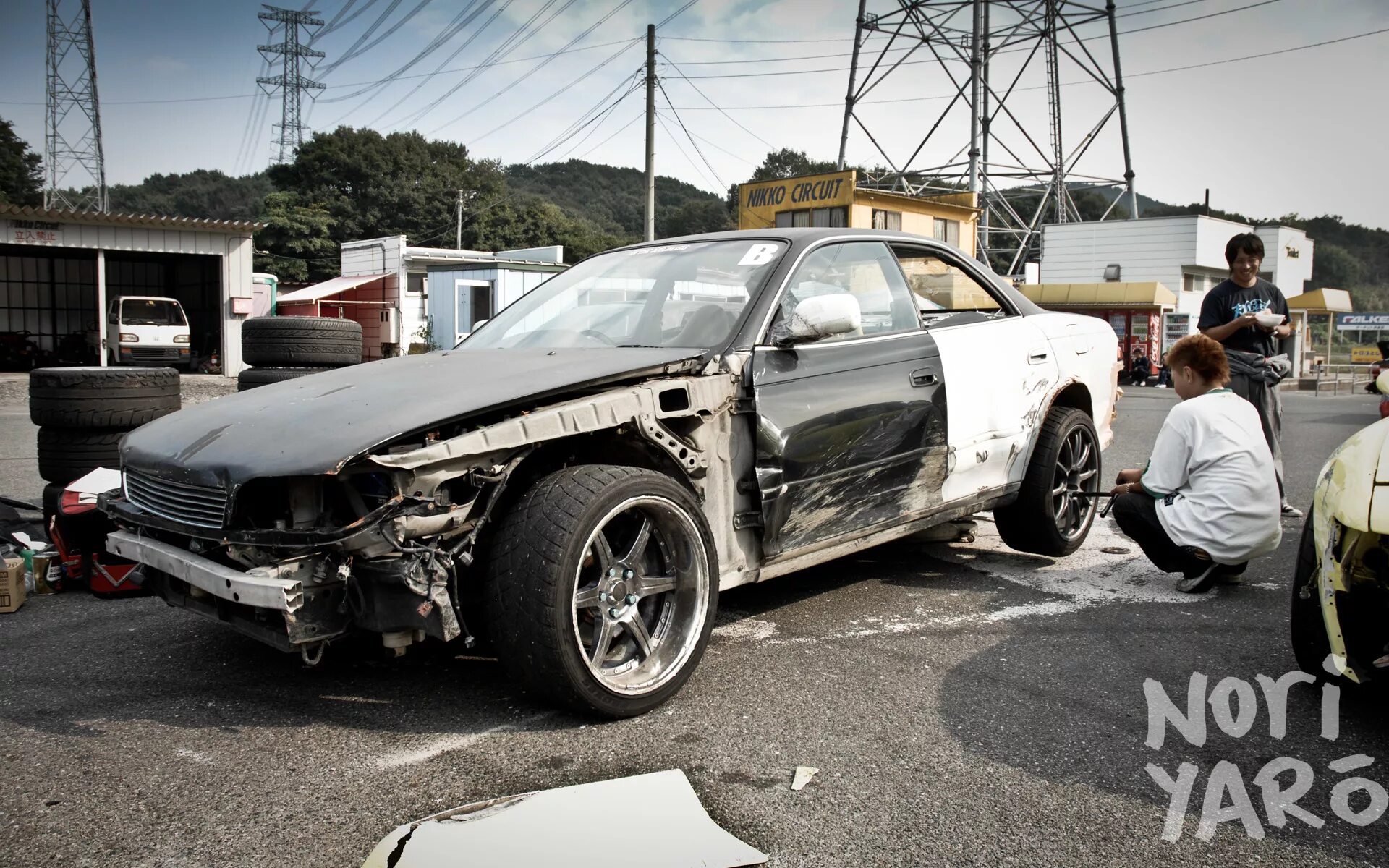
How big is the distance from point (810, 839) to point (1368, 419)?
18714 millimetres

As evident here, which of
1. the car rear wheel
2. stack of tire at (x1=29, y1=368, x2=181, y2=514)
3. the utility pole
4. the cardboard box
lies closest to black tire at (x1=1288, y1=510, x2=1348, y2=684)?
the car rear wheel

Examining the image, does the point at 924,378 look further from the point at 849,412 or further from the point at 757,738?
the point at 757,738

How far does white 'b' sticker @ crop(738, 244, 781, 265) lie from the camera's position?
425cm

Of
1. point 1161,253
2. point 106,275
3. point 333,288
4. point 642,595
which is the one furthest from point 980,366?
point 1161,253

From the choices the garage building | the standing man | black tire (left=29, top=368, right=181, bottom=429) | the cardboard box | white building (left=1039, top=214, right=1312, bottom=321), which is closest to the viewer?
the cardboard box

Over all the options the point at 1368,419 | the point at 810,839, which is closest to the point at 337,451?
the point at 810,839

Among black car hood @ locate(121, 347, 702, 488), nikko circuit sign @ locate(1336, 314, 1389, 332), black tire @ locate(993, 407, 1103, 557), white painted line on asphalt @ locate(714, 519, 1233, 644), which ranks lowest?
white painted line on asphalt @ locate(714, 519, 1233, 644)

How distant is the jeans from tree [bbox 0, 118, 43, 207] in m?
63.6

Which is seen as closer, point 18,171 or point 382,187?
point 18,171

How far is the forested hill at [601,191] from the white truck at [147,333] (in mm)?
67145

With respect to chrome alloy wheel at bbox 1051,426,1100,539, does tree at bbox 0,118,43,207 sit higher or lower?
higher

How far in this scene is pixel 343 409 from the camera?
323cm

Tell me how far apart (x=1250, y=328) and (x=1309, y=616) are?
3383 millimetres

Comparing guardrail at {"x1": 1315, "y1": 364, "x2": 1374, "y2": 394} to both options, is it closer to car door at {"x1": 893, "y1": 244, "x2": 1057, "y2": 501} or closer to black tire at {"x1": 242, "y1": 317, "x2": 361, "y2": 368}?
car door at {"x1": 893, "y1": 244, "x2": 1057, "y2": 501}
